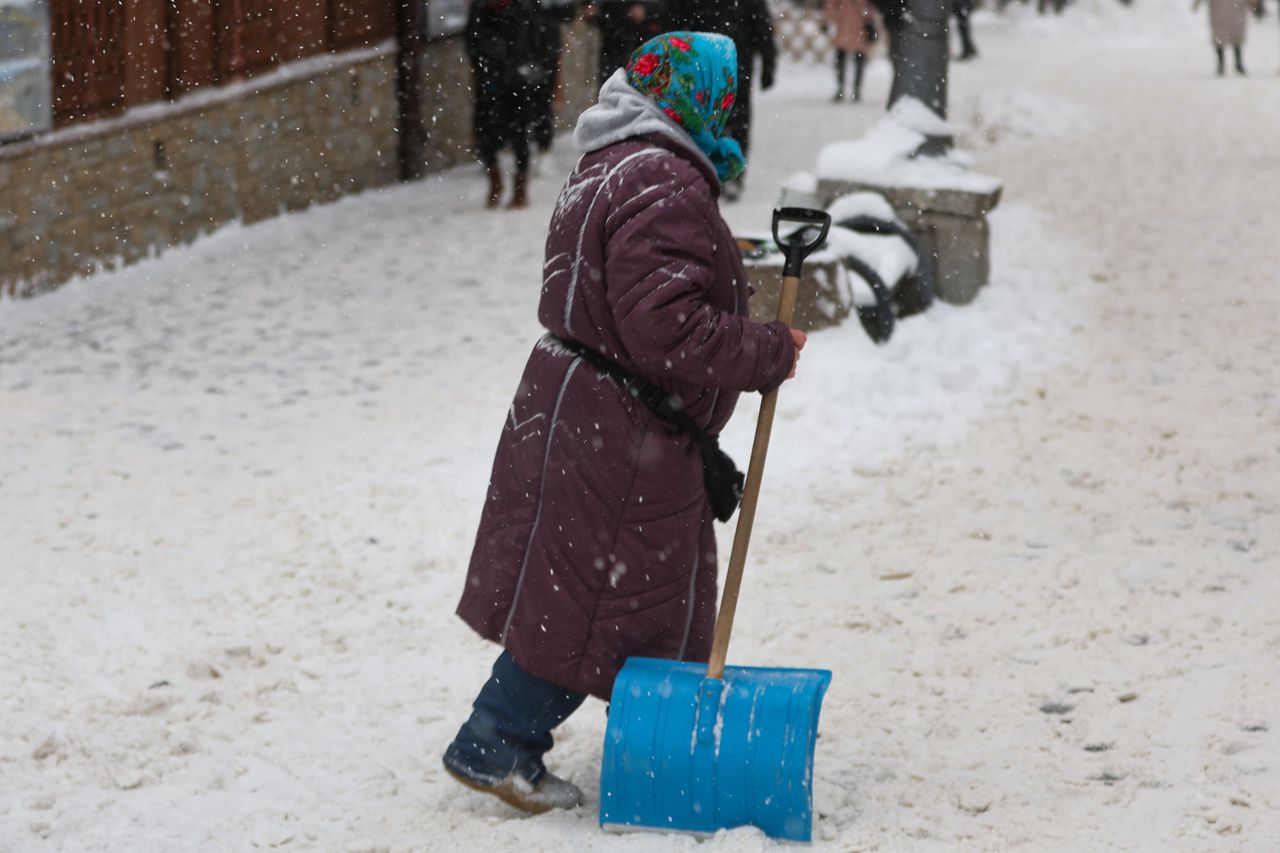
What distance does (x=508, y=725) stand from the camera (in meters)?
3.48

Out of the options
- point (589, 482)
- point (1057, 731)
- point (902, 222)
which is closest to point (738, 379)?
point (589, 482)

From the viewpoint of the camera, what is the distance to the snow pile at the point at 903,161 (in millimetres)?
7944

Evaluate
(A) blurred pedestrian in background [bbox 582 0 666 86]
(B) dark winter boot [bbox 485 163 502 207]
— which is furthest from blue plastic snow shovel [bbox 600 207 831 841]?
(B) dark winter boot [bbox 485 163 502 207]

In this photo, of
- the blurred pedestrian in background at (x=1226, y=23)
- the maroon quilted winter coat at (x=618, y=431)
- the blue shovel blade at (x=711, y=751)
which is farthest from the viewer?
the blurred pedestrian in background at (x=1226, y=23)

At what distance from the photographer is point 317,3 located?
11156 millimetres

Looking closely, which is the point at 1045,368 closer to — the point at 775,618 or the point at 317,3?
the point at 775,618

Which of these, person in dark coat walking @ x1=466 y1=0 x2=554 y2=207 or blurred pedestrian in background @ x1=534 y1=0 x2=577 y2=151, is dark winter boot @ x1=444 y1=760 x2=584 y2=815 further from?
blurred pedestrian in background @ x1=534 y1=0 x2=577 y2=151

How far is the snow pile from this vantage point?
26.1 ft

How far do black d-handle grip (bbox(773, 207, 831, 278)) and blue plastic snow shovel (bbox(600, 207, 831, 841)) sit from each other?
0.03 meters

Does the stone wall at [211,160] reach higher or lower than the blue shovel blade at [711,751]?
lower

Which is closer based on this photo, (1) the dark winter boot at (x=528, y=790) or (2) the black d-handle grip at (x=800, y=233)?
(2) the black d-handle grip at (x=800, y=233)

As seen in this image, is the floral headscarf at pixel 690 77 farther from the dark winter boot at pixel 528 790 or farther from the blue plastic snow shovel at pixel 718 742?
the dark winter boot at pixel 528 790

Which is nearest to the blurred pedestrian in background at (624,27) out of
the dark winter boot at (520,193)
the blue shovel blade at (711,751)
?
the dark winter boot at (520,193)

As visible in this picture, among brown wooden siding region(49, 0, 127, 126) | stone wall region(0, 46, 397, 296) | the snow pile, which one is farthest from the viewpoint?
brown wooden siding region(49, 0, 127, 126)
